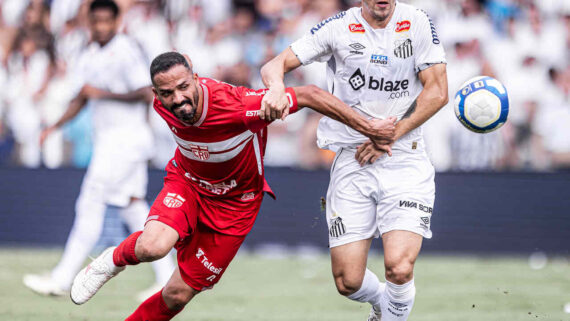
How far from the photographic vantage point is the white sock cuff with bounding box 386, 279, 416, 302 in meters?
5.39

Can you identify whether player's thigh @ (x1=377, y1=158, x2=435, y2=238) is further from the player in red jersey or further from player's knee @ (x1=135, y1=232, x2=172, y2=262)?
player's knee @ (x1=135, y1=232, x2=172, y2=262)

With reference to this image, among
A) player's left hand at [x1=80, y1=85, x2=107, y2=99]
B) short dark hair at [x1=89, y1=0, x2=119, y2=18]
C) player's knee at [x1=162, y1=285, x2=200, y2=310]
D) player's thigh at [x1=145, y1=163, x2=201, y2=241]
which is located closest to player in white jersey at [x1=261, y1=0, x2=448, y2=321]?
player's thigh at [x1=145, y1=163, x2=201, y2=241]

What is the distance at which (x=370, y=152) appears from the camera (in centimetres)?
565

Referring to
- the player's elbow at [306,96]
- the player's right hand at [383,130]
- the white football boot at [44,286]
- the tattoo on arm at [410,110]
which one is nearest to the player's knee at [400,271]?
the player's right hand at [383,130]

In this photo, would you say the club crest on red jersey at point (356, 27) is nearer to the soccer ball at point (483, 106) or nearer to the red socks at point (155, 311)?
the soccer ball at point (483, 106)

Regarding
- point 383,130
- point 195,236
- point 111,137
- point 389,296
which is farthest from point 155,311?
point 111,137

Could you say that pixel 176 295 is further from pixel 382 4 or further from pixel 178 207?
pixel 382 4

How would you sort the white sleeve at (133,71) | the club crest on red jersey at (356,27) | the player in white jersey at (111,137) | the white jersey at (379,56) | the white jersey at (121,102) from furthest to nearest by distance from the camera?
the white sleeve at (133,71) < the white jersey at (121,102) < the player in white jersey at (111,137) < the club crest on red jersey at (356,27) < the white jersey at (379,56)

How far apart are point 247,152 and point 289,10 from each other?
5.46 meters

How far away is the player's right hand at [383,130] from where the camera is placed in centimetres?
540

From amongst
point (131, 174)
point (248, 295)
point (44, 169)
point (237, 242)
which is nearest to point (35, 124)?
point (44, 169)

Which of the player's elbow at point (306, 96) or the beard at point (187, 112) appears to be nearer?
the beard at point (187, 112)

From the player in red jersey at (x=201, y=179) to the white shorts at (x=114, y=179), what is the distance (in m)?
2.69

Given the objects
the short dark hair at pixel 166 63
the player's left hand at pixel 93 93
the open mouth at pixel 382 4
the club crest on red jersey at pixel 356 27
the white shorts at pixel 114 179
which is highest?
the open mouth at pixel 382 4
